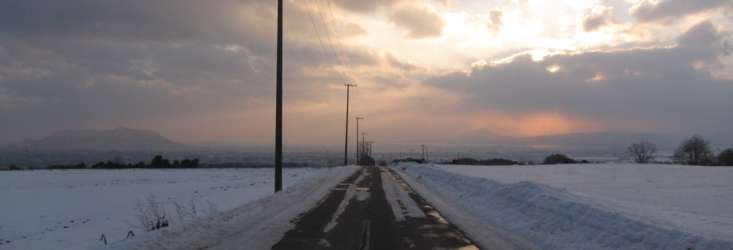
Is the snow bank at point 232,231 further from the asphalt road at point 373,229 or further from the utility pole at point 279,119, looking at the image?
the utility pole at point 279,119

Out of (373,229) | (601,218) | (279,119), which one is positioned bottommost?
(373,229)

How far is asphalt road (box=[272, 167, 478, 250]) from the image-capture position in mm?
9703

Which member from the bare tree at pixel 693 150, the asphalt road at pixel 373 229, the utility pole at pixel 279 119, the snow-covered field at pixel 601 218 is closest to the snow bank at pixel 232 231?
the asphalt road at pixel 373 229

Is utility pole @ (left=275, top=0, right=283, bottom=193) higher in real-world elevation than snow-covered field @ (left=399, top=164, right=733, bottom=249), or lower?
higher

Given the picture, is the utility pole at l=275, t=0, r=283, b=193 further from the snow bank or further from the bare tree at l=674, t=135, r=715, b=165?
the bare tree at l=674, t=135, r=715, b=165

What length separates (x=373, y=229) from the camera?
11594mm

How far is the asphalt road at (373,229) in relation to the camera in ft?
31.8

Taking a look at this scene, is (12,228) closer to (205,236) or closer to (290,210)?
(290,210)

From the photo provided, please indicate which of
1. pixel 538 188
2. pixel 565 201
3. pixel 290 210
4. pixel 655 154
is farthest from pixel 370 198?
pixel 655 154

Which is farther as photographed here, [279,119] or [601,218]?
[279,119]

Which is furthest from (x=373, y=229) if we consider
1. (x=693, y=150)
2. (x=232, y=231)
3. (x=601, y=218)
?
(x=693, y=150)

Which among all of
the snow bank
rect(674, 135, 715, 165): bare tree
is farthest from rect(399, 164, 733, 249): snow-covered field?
A: rect(674, 135, 715, 165): bare tree

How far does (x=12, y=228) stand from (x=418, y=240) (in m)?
17.7

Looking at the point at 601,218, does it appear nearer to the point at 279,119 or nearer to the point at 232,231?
the point at 232,231
